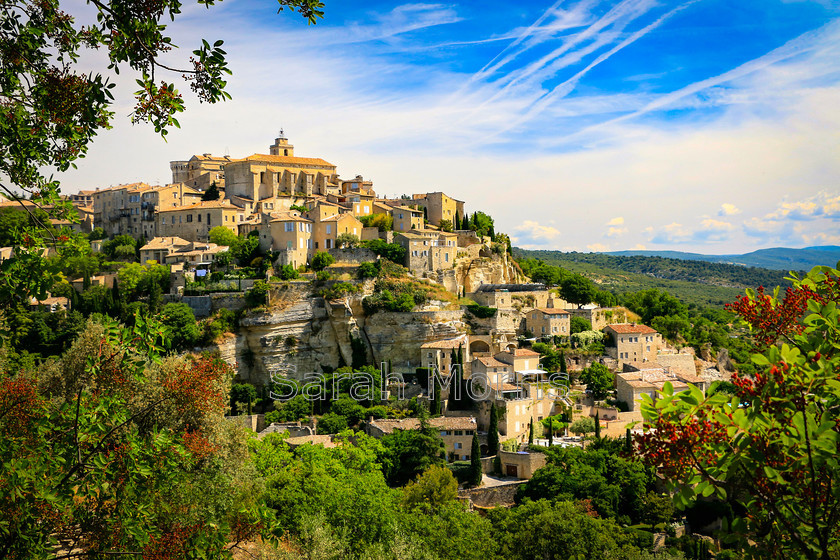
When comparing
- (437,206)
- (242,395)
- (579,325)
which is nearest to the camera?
(242,395)

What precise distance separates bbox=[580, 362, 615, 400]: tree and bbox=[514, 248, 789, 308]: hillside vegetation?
76972 mm

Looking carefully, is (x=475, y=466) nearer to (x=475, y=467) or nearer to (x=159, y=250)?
(x=475, y=467)

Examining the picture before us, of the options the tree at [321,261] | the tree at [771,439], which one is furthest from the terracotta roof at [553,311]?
the tree at [771,439]

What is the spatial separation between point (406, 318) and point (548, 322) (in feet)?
35.3

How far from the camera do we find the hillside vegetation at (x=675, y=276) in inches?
5153

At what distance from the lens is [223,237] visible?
167 feet

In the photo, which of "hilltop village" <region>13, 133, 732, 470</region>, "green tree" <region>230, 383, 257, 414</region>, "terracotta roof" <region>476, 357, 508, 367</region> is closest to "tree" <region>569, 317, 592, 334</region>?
"hilltop village" <region>13, 133, 732, 470</region>

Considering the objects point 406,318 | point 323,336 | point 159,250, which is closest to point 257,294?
point 323,336

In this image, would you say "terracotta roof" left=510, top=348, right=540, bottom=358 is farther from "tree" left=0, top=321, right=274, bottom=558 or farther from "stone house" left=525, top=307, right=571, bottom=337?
"tree" left=0, top=321, right=274, bottom=558

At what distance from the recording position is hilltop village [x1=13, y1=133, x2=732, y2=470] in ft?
133

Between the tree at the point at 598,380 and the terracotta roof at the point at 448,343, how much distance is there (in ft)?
27.7

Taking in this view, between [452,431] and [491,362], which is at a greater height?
[491,362]

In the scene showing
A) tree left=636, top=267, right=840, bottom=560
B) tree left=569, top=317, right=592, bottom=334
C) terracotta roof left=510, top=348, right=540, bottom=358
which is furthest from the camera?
tree left=569, top=317, right=592, bottom=334

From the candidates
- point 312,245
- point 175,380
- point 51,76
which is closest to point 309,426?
point 312,245
